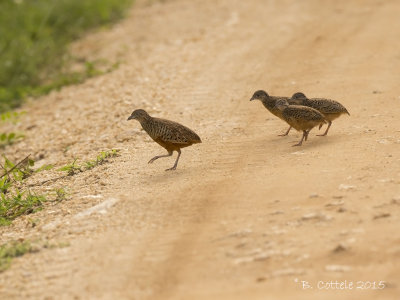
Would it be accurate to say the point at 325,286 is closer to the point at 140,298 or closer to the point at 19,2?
the point at 140,298

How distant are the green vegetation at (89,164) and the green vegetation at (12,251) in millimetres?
2444

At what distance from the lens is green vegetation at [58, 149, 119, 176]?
10.5 meters

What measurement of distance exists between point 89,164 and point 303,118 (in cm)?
285

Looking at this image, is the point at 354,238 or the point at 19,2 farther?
the point at 19,2

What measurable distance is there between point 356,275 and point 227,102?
21.9 feet

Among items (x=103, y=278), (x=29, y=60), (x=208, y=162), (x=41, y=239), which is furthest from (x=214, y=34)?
(x=103, y=278)

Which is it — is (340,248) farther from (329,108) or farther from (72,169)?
(72,169)

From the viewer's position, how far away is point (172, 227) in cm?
776

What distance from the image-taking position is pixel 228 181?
8.86 meters

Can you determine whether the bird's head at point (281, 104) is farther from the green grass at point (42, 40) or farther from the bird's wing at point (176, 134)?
the green grass at point (42, 40)

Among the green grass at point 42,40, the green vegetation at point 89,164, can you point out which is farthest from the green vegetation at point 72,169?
the green grass at point 42,40

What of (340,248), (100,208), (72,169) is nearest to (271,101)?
(72,169)

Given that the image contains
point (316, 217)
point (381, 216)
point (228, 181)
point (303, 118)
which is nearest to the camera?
point (381, 216)

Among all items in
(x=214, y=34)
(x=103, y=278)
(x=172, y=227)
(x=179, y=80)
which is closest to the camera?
(x=103, y=278)
